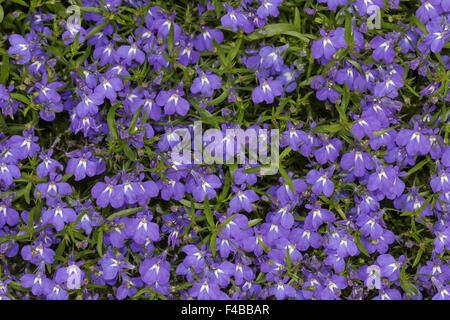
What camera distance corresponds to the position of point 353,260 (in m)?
3.64

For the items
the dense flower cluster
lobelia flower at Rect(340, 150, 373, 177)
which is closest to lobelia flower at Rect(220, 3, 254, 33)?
the dense flower cluster

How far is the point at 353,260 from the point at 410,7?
182 centimetres

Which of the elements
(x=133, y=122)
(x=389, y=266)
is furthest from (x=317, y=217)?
(x=133, y=122)

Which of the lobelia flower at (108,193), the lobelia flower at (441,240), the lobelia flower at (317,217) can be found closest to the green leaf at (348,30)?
the lobelia flower at (317,217)

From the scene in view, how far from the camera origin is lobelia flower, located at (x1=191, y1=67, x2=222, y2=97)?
3.33 meters

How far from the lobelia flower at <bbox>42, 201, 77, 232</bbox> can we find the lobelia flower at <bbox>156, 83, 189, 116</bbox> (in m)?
0.89

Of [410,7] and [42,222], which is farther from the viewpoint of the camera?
[410,7]

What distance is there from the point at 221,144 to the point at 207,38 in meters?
0.71

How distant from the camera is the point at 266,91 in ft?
11.0

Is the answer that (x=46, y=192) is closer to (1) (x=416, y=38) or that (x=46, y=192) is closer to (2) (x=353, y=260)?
(2) (x=353, y=260)

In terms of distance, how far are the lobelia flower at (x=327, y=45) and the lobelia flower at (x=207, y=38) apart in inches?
24.4

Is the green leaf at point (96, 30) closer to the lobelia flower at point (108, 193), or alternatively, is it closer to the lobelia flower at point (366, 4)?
the lobelia flower at point (108, 193)
